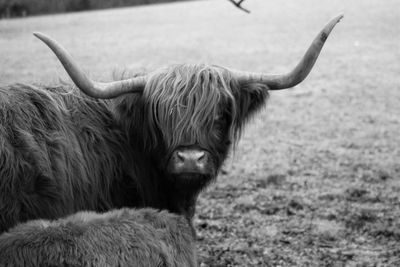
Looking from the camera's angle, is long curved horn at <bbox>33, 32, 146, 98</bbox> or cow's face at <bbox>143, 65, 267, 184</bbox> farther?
cow's face at <bbox>143, 65, 267, 184</bbox>

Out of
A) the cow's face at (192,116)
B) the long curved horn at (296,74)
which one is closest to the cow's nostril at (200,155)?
the cow's face at (192,116)

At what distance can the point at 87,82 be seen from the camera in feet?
11.6

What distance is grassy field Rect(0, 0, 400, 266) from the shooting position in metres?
4.88

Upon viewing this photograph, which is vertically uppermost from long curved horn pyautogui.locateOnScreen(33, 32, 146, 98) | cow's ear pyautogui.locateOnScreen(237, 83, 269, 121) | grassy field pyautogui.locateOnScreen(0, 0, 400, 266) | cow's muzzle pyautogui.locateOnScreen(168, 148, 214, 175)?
long curved horn pyautogui.locateOnScreen(33, 32, 146, 98)

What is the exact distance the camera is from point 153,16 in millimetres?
31828

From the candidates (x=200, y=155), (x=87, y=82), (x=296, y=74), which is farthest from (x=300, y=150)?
(x=87, y=82)

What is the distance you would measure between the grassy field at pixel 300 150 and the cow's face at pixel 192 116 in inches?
23.6

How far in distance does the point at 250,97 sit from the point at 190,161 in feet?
2.75

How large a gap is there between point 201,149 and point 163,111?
1.25 ft

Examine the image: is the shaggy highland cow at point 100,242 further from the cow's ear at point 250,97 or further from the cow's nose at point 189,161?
the cow's ear at point 250,97

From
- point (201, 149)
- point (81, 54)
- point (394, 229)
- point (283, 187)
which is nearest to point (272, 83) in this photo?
point (201, 149)

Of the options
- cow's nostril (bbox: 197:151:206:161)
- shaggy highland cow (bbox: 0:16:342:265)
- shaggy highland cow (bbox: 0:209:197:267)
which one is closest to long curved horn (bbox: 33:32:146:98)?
shaggy highland cow (bbox: 0:16:342:265)

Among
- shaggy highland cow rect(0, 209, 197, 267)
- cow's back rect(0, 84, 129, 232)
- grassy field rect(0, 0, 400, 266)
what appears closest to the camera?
shaggy highland cow rect(0, 209, 197, 267)

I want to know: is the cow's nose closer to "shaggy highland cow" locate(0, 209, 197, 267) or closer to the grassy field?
"shaggy highland cow" locate(0, 209, 197, 267)
